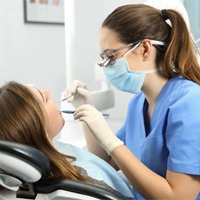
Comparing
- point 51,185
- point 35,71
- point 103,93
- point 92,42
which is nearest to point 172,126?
point 51,185

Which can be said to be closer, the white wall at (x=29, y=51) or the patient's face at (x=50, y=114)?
the patient's face at (x=50, y=114)

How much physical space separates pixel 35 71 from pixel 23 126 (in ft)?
5.72

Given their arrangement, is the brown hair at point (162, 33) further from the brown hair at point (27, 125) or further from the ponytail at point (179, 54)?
the brown hair at point (27, 125)

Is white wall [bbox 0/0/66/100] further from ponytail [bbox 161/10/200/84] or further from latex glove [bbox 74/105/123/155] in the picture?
ponytail [bbox 161/10/200/84]

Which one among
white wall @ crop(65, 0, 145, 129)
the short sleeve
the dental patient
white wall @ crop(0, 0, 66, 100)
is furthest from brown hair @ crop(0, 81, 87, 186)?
white wall @ crop(0, 0, 66, 100)

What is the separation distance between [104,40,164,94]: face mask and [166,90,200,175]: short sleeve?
194 millimetres

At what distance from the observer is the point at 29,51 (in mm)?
2613

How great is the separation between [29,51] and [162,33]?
152 cm

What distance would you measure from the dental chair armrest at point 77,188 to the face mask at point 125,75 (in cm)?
53

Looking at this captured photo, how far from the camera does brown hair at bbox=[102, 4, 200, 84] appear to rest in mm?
1247

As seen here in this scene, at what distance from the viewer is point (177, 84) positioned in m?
1.26

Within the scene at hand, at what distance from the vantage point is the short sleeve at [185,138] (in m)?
1.11

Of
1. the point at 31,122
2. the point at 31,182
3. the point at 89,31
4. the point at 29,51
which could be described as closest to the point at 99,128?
the point at 31,122

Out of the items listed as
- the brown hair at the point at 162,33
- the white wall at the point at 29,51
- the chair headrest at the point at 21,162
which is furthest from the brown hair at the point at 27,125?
the white wall at the point at 29,51
